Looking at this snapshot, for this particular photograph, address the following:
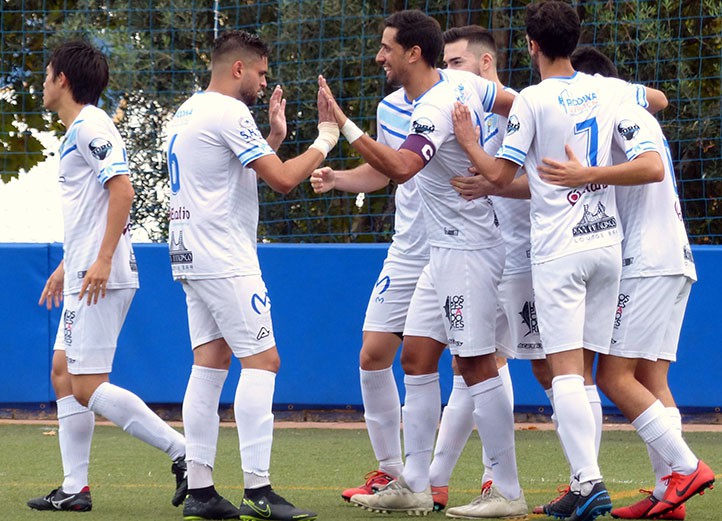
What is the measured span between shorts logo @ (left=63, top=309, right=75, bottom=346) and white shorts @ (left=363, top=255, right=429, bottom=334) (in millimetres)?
1447

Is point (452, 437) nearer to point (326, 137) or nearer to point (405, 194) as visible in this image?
point (405, 194)

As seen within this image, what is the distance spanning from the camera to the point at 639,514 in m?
5.54

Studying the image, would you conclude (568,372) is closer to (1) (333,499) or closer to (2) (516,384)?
(1) (333,499)

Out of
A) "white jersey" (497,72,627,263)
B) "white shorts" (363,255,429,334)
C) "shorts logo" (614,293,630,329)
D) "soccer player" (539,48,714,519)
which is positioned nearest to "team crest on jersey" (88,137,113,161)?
"white shorts" (363,255,429,334)

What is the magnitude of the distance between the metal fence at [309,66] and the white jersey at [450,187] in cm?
427

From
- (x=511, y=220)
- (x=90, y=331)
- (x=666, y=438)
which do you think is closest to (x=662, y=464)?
(x=666, y=438)

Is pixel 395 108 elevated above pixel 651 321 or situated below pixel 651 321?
above

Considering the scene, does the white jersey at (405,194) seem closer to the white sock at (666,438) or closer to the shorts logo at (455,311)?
the shorts logo at (455,311)

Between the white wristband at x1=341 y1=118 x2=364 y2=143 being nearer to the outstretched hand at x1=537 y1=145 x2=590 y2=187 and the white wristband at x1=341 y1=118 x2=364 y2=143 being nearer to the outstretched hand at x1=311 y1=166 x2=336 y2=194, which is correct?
the outstretched hand at x1=311 y1=166 x2=336 y2=194

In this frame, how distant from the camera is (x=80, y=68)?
5.86 meters

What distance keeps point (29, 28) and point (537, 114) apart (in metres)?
6.09

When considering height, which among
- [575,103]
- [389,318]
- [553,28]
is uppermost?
[553,28]

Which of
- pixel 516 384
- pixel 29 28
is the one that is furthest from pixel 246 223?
pixel 29 28

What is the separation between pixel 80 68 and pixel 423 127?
163cm
